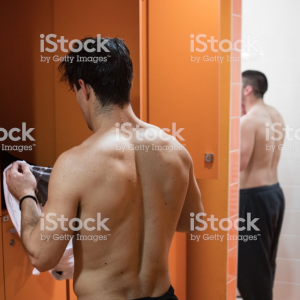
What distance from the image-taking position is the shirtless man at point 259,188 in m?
2.90

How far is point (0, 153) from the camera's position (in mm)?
1788

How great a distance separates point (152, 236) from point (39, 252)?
1.00 feet

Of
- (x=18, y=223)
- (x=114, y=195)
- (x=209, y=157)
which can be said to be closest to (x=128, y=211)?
(x=114, y=195)

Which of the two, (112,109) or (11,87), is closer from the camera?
(112,109)

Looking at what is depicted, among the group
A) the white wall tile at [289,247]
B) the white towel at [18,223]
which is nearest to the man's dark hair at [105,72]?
the white towel at [18,223]

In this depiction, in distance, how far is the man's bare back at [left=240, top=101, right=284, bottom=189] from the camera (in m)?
2.90

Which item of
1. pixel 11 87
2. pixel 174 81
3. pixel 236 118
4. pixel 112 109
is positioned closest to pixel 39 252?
pixel 112 109

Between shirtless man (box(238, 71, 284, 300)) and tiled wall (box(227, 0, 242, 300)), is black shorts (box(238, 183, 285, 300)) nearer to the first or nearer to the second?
shirtless man (box(238, 71, 284, 300))

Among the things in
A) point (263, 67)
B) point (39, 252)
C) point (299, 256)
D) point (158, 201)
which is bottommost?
point (299, 256)

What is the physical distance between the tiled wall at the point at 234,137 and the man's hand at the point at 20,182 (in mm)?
1214

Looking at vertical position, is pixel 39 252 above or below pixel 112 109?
below

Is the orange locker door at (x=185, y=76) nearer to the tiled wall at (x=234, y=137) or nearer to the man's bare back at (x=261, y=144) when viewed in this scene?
the tiled wall at (x=234, y=137)

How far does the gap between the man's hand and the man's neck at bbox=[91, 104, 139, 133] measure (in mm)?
309

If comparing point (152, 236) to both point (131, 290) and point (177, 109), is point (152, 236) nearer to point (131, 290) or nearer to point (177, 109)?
point (131, 290)
